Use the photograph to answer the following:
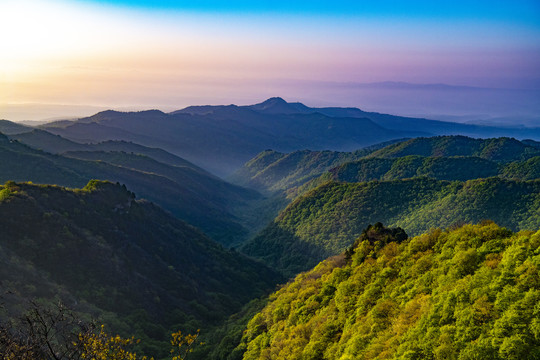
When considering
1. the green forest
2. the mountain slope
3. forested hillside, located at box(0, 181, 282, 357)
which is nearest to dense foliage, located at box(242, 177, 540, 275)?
the green forest

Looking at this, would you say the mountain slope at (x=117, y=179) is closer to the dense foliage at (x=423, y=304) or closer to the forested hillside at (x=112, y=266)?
the forested hillside at (x=112, y=266)

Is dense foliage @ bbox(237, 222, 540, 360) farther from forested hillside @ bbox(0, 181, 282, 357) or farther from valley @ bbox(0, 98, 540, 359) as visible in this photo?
forested hillside @ bbox(0, 181, 282, 357)

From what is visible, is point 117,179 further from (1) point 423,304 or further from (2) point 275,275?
(1) point 423,304

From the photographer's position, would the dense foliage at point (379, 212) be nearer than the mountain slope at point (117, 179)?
Yes

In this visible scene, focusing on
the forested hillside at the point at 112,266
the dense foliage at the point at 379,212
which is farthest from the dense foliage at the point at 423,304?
the dense foliage at the point at 379,212

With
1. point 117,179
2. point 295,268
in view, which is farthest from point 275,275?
point 117,179

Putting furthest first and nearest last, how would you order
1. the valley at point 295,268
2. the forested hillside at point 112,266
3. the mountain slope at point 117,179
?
the mountain slope at point 117,179 → the forested hillside at point 112,266 → the valley at point 295,268
